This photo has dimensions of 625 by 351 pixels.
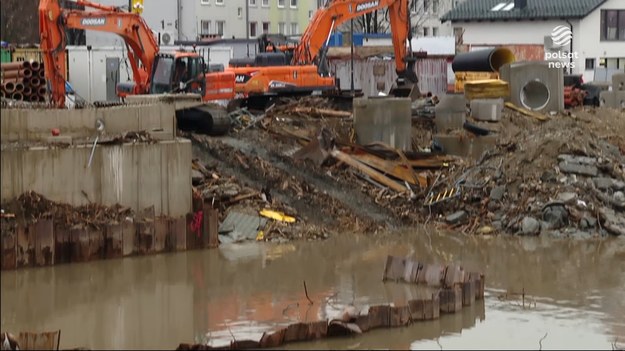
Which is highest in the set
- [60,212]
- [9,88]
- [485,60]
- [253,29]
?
[253,29]

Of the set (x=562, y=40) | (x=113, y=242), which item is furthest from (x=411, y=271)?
(x=562, y=40)

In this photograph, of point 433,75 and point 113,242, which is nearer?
point 113,242

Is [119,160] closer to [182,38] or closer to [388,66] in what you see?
[388,66]

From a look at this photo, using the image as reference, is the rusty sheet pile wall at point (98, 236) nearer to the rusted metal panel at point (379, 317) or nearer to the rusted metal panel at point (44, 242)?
the rusted metal panel at point (44, 242)

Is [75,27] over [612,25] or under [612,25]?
under

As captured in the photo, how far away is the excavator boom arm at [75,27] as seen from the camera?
2964cm

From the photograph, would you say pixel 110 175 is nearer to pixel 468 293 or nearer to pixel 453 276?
pixel 453 276

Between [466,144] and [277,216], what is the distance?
710 centimetres

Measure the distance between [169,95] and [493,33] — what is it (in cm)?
3678

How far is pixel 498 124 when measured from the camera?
32688mm

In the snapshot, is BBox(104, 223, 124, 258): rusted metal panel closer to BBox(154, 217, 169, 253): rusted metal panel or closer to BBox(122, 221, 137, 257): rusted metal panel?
BBox(122, 221, 137, 257): rusted metal panel

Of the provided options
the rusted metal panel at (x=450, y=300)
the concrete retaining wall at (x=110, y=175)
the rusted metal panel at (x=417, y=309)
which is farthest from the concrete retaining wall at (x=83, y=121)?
the rusted metal panel at (x=417, y=309)

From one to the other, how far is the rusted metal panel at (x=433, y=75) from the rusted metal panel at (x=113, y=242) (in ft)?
86.2

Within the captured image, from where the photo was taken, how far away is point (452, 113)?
3241cm
